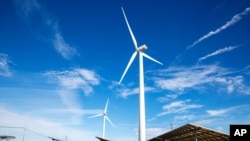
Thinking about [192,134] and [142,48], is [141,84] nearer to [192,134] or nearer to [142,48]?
[142,48]

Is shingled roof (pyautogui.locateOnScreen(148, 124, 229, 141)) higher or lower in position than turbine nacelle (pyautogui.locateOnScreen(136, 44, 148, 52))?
lower

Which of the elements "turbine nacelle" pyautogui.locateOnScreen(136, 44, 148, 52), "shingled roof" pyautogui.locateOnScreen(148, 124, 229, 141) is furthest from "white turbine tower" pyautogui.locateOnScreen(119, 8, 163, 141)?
"shingled roof" pyautogui.locateOnScreen(148, 124, 229, 141)

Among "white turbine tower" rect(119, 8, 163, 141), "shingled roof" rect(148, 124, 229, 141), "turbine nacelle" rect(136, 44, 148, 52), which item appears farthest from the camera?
"turbine nacelle" rect(136, 44, 148, 52)

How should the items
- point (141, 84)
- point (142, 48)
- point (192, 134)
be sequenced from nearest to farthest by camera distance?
1. point (192, 134)
2. point (141, 84)
3. point (142, 48)

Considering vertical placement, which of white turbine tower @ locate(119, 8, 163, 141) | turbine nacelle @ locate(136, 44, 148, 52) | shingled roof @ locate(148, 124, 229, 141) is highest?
turbine nacelle @ locate(136, 44, 148, 52)

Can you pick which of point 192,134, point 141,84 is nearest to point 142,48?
point 141,84

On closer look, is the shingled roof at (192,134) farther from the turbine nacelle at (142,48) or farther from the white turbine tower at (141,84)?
the turbine nacelle at (142,48)

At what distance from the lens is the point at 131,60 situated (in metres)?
29.6

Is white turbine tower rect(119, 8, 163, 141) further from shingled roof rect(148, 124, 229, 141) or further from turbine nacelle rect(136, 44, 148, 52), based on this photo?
shingled roof rect(148, 124, 229, 141)

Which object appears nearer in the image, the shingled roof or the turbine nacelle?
the shingled roof

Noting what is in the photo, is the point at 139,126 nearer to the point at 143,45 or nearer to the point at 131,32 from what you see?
the point at 143,45

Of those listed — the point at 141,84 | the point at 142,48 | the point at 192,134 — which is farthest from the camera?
the point at 142,48

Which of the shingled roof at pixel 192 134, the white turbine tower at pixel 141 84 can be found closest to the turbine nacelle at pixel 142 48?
the white turbine tower at pixel 141 84

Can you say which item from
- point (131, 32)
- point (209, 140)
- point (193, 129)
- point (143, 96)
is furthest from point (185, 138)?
point (131, 32)
